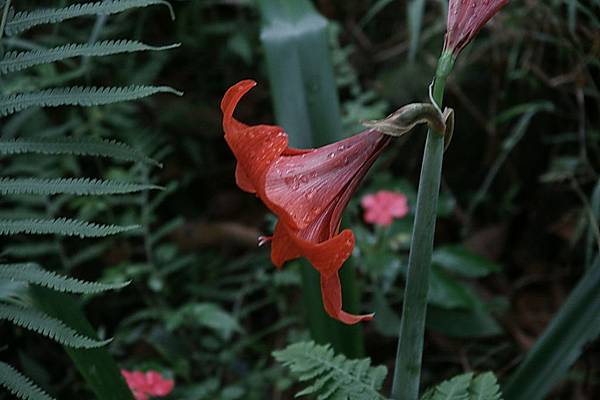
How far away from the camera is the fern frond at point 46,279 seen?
0.95m

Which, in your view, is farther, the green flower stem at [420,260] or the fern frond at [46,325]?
the fern frond at [46,325]

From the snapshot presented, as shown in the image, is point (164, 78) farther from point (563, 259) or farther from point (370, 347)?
point (563, 259)

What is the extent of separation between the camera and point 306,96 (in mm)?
1427

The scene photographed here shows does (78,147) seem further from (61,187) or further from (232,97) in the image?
(232,97)

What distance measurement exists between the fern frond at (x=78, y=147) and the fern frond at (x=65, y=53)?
103 millimetres

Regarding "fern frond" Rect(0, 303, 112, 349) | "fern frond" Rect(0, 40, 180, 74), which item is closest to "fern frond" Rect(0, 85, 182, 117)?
"fern frond" Rect(0, 40, 180, 74)

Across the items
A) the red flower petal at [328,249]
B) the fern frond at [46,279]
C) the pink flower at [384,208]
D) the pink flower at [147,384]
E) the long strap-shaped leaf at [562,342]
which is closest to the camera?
the red flower petal at [328,249]

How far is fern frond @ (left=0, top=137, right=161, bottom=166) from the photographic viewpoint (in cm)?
103

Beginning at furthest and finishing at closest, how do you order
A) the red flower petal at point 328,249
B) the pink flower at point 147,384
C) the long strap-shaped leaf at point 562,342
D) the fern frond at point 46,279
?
the pink flower at point 147,384, the long strap-shaped leaf at point 562,342, the fern frond at point 46,279, the red flower petal at point 328,249

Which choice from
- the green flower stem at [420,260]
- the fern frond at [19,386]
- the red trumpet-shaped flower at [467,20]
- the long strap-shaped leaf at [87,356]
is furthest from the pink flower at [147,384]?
the red trumpet-shaped flower at [467,20]

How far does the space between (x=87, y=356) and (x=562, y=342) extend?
0.71 m

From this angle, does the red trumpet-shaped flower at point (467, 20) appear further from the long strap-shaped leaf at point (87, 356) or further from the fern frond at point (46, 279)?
the long strap-shaped leaf at point (87, 356)

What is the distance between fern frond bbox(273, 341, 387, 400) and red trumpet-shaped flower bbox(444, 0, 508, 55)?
43cm

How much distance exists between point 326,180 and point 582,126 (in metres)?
1.27
